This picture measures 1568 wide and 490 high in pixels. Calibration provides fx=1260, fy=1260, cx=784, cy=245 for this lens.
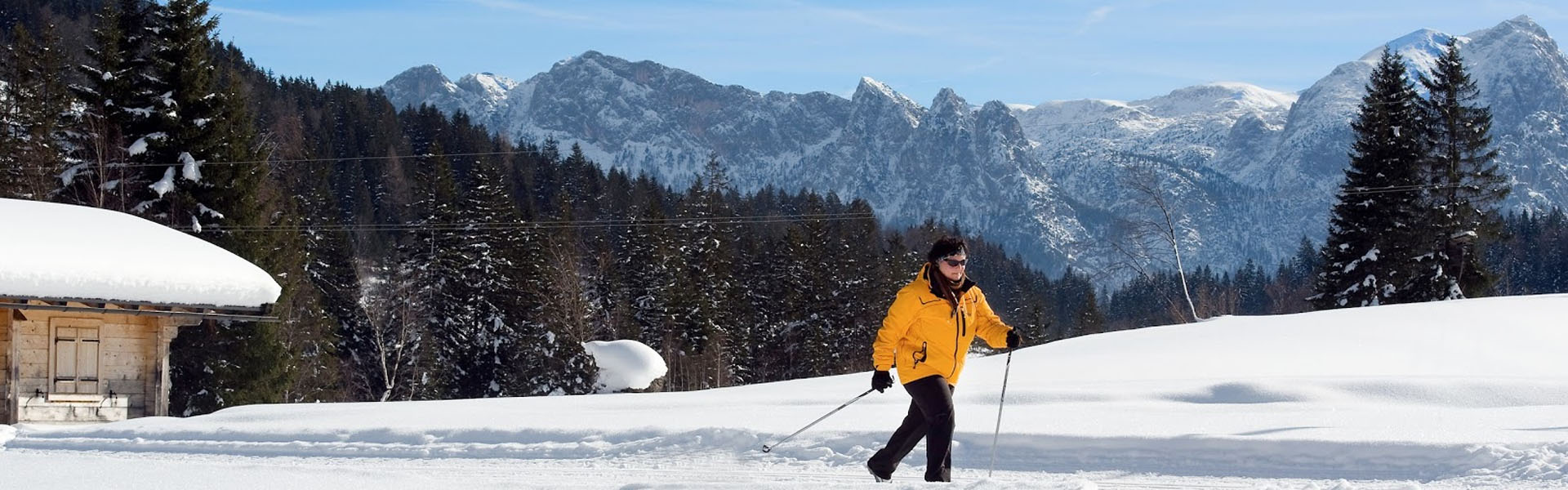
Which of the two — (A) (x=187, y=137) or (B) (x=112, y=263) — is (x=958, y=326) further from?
(A) (x=187, y=137)

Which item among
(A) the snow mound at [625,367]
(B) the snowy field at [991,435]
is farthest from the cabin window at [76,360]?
(A) the snow mound at [625,367]

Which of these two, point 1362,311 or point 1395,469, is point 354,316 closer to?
point 1362,311


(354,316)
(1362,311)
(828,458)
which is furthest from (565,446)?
(354,316)

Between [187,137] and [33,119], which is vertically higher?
[33,119]

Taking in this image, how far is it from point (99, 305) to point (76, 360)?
1605 mm

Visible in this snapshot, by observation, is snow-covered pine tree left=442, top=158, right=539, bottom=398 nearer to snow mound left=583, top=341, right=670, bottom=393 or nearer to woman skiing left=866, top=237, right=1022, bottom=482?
snow mound left=583, top=341, right=670, bottom=393

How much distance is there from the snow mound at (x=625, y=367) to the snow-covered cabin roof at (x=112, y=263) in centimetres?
1198

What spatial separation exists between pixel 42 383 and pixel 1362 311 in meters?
20.7

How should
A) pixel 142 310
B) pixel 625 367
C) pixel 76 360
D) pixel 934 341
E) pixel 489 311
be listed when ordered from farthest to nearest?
1. pixel 489 311
2. pixel 625 367
3. pixel 76 360
4. pixel 142 310
5. pixel 934 341

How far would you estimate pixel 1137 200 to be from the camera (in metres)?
34.8

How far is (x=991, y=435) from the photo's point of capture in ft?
32.8

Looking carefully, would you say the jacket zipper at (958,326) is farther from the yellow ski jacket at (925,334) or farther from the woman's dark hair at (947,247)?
the woman's dark hair at (947,247)

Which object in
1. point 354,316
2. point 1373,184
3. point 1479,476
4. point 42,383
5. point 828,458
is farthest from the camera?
point 354,316

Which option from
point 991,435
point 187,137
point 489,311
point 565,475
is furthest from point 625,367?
point 565,475
